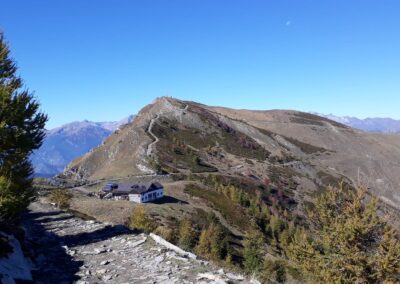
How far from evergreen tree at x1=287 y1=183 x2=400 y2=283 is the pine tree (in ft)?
61.2

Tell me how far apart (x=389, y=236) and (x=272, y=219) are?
298ft

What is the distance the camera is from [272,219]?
113438 mm

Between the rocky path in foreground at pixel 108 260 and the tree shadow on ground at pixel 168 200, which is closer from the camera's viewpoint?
the rocky path in foreground at pixel 108 260

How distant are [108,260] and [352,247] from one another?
14.8 meters

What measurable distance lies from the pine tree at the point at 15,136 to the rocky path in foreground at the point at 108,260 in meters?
3.31

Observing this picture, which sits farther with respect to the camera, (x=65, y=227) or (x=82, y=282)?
(x=65, y=227)

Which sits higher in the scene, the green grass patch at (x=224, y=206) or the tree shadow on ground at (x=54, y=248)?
the tree shadow on ground at (x=54, y=248)

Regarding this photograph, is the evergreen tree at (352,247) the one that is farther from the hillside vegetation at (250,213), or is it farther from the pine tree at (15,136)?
the pine tree at (15,136)

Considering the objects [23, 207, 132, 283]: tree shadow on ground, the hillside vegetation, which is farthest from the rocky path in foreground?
the hillside vegetation

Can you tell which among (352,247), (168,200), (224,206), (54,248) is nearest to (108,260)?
(54,248)

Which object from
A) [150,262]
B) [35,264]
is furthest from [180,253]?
[35,264]

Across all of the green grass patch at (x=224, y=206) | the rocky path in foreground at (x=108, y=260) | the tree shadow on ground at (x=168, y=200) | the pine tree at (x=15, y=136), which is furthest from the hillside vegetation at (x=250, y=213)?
the pine tree at (x=15, y=136)

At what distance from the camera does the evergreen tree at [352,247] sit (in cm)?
2355

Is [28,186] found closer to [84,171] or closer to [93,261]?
[93,261]
